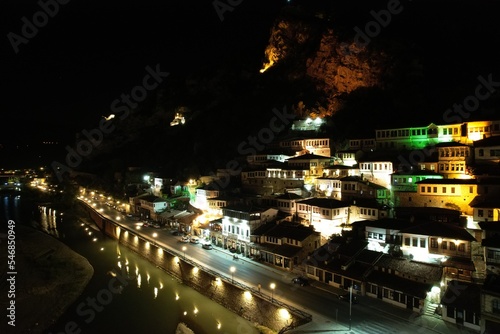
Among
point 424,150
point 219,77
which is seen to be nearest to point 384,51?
point 424,150

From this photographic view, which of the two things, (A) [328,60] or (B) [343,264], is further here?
(A) [328,60]

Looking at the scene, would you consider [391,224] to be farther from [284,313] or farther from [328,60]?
[328,60]

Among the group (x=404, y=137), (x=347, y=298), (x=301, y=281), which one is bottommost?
(x=347, y=298)

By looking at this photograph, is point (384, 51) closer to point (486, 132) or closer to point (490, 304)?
point (486, 132)

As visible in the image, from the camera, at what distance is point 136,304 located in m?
31.4

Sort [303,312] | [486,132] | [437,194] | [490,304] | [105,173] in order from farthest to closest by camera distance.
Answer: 1. [105,173]
2. [486,132]
3. [437,194]
4. [303,312]
5. [490,304]

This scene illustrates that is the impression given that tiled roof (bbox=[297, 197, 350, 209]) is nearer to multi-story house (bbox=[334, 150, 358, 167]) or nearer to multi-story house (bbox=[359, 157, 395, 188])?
multi-story house (bbox=[359, 157, 395, 188])

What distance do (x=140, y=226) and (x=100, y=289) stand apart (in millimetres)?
18301

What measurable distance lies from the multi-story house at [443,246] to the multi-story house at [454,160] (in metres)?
12.0

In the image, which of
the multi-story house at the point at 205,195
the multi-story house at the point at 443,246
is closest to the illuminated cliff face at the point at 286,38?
the multi-story house at the point at 205,195

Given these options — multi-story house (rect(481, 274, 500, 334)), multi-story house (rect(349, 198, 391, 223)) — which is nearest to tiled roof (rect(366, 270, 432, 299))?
multi-story house (rect(481, 274, 500, 334))

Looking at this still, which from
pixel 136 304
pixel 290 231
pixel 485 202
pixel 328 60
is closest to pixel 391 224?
pixel 485 202

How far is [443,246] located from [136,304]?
27513 mm

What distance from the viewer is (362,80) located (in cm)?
6341
